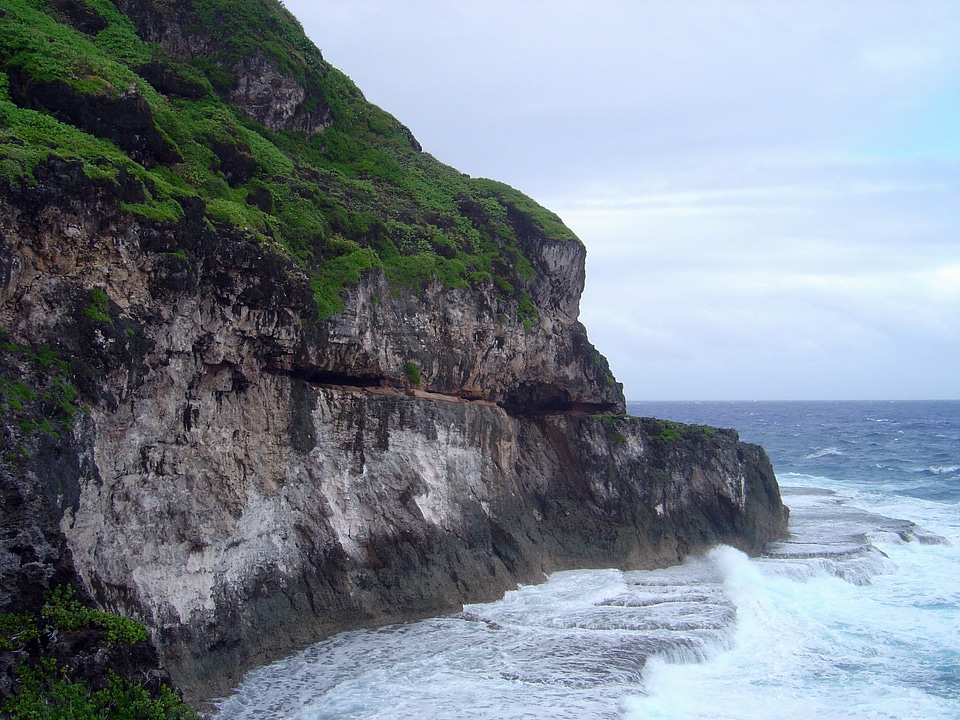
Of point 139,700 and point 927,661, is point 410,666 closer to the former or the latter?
point 139,700

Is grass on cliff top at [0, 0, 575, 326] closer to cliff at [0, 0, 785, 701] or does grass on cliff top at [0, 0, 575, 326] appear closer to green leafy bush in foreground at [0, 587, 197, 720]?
cliff at [0, 0, 785, 701]

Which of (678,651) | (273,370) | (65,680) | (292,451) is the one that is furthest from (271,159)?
(678,651)

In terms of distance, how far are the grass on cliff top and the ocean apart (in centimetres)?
809

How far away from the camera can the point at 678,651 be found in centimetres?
1630

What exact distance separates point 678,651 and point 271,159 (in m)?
15.9

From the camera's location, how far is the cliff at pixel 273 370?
12633 millimetres

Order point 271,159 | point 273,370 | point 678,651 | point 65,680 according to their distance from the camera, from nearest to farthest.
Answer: point 65,680 < point 678,651 < point 273,370 < point 271,159

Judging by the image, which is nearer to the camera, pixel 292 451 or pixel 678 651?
pixel 678 651

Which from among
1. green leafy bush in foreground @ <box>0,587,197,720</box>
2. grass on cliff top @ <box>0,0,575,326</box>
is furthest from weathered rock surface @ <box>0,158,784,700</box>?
grass on cliff top @ <box>0,0,575,326</box>

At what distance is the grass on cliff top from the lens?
14.9 meters

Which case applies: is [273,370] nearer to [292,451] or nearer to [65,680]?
[292,451]

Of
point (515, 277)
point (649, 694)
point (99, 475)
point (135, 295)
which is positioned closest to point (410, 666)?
point (649, 694)

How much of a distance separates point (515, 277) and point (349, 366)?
827cm

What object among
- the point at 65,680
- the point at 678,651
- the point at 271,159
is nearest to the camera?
the point at 65,680
